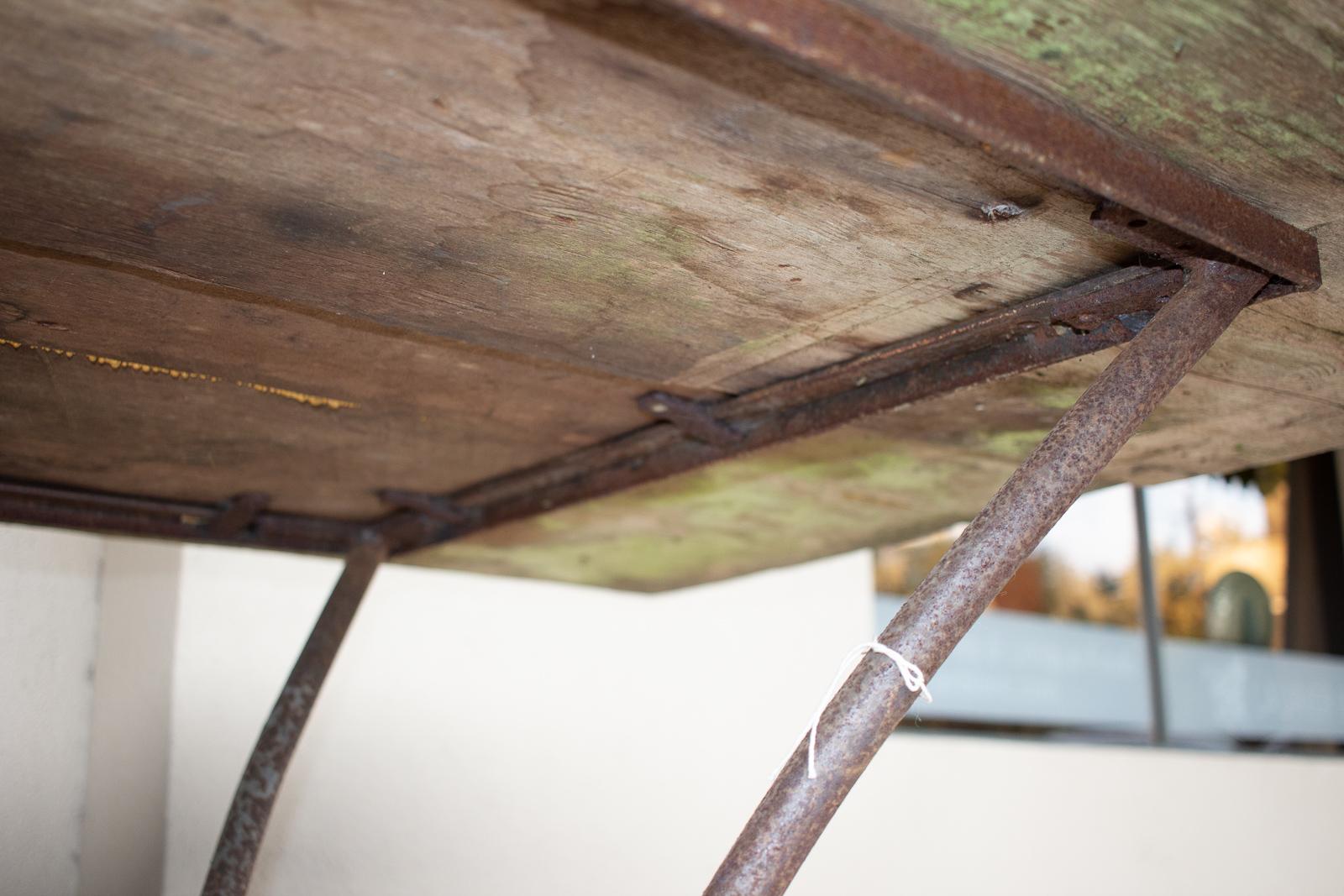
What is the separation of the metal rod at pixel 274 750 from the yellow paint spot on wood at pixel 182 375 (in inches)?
35.7

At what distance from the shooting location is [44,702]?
2.99m

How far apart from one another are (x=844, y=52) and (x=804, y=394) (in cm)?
105

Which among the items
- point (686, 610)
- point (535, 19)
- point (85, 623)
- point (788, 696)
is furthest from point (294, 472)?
point (788, 696)

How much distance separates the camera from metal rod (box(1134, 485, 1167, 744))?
661 centimetres

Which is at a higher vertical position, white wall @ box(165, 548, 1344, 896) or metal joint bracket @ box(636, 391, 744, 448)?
metal joint bracket @ box(636, 391, 744, 448)

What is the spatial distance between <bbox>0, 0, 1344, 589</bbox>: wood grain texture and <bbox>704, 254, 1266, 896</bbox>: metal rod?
138 mm

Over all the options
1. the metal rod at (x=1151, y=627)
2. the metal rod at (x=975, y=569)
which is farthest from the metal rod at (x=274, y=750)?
the metal rod at (x=1151, y=627)

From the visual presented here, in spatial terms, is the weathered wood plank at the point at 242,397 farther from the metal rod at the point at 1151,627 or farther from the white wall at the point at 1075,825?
the metal rod at the point at 1151,627

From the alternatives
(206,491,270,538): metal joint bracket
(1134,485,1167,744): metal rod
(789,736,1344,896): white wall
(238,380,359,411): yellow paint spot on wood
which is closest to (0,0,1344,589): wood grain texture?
(238,380,359,411): yellow paint spot on wood

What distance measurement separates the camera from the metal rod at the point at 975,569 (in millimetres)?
1317

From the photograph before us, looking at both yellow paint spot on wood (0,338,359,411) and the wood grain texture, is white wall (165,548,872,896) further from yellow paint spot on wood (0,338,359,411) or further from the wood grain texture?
yellow paint spot on wood (0,338,359,411)

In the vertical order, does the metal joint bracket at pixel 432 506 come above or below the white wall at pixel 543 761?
above

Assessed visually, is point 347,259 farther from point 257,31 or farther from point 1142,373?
point 1142,373

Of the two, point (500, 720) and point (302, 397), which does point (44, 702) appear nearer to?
point (302, 397)
